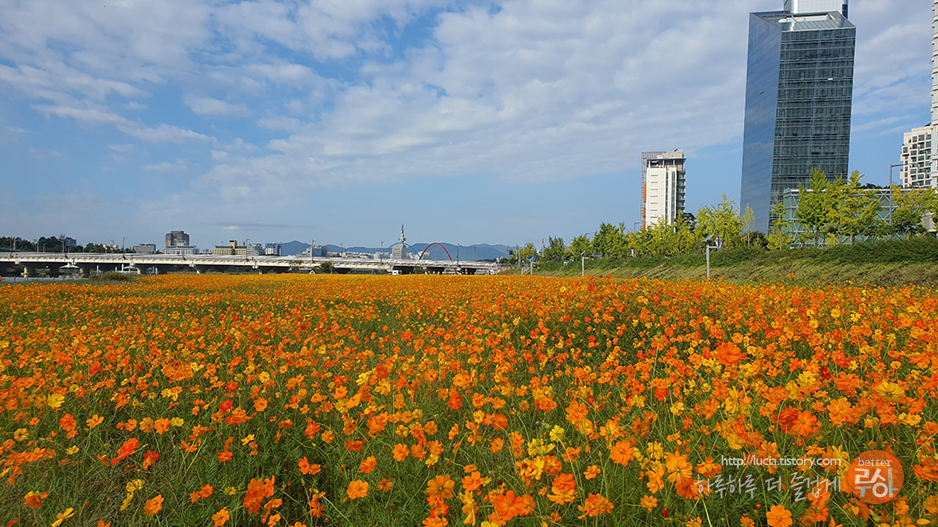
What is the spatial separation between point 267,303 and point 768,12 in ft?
449

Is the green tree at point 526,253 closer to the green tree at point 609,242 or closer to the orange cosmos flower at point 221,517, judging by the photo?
the green tree at point 609,242

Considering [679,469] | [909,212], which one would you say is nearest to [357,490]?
[679,469]

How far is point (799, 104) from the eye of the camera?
300 ft

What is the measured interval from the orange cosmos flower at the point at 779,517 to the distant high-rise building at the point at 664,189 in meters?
157

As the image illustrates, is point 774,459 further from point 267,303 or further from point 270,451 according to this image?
point 267,303

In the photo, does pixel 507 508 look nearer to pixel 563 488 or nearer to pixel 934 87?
pixel 563 488

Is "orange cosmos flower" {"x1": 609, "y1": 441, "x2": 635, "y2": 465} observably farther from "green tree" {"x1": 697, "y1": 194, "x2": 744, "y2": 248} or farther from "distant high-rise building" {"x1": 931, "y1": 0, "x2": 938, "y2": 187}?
"distant high-rise building" {"x1": 931, "y1": 0, "x2": 938, "y2": 187}

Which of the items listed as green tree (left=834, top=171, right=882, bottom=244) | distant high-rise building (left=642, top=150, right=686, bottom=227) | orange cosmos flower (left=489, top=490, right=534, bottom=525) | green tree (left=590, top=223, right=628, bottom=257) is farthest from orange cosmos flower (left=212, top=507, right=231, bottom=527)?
distant high-rise building (left=642, top=150, right=686, bottom=227)

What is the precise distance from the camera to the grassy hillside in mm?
15623

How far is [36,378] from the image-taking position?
3.08m

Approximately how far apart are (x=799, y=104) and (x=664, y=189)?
6041 cm

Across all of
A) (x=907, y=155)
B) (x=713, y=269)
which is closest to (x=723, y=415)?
(x=713, y=269)

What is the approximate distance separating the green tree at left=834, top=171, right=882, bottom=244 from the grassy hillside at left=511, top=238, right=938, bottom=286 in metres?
6.50

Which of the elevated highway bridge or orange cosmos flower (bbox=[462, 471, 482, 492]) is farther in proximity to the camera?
the elevated highway bridge
